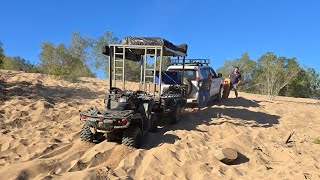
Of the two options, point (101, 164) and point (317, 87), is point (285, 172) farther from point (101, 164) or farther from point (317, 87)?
point (317, 87)

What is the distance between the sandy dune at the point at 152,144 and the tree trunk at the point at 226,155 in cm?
13

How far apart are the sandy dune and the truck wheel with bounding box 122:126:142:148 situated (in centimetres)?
17

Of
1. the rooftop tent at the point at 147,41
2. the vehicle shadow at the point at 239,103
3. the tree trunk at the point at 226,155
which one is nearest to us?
the tree trunk at the point at 226,155

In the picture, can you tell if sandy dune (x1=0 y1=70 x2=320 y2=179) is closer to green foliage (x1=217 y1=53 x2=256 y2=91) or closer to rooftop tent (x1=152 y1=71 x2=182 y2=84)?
rooftop tent (x1=152 y1=71 x2=182 y2=84)

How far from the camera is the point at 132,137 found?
22.6ft

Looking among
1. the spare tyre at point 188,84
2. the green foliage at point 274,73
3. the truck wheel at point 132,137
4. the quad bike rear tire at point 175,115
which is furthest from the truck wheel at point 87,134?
the green foliage at point 274,73

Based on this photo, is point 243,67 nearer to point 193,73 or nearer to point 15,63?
point 15,63

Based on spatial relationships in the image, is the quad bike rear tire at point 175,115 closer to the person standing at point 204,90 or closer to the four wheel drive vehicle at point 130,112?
the four wheel drive vehicle at point 130,112

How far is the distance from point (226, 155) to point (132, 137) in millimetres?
2043

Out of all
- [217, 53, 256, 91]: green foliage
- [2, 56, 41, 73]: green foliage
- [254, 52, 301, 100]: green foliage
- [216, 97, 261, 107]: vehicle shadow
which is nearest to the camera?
[216, 97, 261, 107]: vehicle shadow

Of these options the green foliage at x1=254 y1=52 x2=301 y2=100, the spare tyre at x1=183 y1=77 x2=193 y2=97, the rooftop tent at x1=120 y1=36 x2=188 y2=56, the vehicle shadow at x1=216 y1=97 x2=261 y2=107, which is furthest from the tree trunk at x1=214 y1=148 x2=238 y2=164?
the green foliage at x1=254 y1=52 x2=301 y2=100

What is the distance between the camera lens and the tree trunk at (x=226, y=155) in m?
6.97

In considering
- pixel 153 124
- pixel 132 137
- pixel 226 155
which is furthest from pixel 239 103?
pixel 132 137

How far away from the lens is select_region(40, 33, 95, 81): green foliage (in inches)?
903
